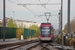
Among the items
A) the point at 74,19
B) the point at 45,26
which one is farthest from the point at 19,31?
the point at 74,19

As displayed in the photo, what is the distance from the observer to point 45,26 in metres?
35.1

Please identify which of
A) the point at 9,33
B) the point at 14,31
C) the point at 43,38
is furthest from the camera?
the point at 14,31

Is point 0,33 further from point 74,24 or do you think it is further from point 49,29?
point 74,24

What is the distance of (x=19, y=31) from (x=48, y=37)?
1729 cm

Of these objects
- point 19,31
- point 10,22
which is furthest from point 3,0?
point 10,22

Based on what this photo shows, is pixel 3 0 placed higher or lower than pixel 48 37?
higher

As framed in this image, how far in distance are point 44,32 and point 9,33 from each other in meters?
14.2

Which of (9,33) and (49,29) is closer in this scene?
(49,29)

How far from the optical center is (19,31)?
5003cm

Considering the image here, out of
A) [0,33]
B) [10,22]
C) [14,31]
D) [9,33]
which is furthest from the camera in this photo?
[10,22]

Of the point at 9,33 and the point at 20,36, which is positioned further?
the point at 20,36

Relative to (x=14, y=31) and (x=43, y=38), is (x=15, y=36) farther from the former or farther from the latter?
(x=43, y=38)

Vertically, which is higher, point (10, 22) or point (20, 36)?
point (10, 22)

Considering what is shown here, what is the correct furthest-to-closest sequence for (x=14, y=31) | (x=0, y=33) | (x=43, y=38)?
(x=14, y=31) → (x=0, y=33) → (x=43, y=38)
